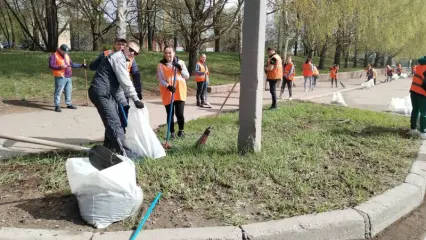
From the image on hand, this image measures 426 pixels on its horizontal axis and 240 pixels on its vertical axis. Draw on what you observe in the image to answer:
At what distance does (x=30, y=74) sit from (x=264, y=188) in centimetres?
1164

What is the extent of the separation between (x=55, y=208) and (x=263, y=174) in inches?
86.6

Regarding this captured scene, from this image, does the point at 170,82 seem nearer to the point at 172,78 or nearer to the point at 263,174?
the point at 172,78

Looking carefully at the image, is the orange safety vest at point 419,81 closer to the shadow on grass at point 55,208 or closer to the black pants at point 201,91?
the black pants at point 201,91

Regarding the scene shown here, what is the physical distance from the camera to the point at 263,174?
427 centimetres

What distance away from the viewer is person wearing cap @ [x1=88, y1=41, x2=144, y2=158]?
459cm

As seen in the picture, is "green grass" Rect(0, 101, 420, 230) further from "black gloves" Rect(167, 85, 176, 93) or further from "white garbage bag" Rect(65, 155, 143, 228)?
"black gloves" Rect(167, 85, 176, 93)

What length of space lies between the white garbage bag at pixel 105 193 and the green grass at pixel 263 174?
14 cm

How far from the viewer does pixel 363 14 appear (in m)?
29.3

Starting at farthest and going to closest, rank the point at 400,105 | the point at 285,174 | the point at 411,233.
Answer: the point at 400,105 → the point at 285,174 → the point at 411,233

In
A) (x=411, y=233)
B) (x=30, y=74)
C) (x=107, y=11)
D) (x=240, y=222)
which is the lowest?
(x=411, y=233)

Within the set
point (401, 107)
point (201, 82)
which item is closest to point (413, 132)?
point (401, 107)

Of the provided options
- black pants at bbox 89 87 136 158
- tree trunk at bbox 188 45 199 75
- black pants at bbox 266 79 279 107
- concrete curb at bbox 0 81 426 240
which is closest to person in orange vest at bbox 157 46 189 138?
black pants at bbox 89 87 136 158

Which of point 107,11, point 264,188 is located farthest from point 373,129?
point 107,11

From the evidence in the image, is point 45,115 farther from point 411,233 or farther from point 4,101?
point 411,233
